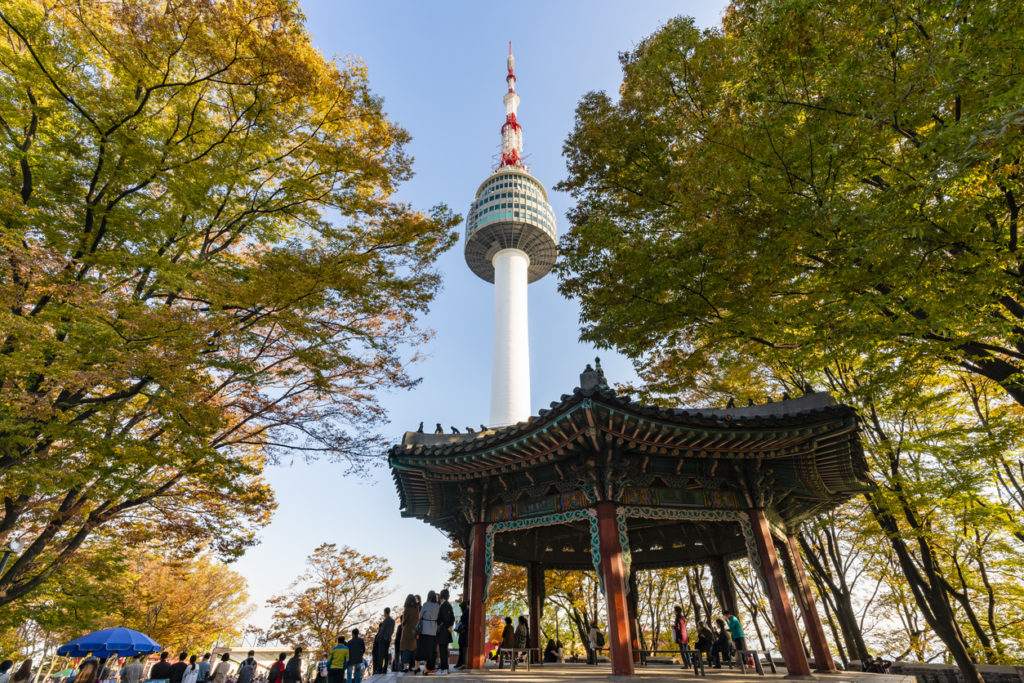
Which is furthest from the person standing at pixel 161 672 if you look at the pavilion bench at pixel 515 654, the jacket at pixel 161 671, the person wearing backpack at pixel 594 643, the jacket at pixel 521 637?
the person wearing backpack at pixel 594 643

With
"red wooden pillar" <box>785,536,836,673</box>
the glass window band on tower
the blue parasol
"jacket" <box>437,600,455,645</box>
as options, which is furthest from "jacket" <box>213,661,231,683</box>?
the glass window band on tower

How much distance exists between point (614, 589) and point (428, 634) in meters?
4.16

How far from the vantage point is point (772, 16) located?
7559 millimetres

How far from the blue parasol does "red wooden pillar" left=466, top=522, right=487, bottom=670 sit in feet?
40.0

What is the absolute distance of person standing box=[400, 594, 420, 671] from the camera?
10.4 m

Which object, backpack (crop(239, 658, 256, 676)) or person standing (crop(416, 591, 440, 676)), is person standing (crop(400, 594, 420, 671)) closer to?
person standing (crop(416, 591, 440, 676))

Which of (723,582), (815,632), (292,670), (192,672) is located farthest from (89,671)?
(723,582)

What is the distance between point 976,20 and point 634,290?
586 cm

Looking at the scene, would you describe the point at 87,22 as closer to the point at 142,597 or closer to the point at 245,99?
the point at 245,99

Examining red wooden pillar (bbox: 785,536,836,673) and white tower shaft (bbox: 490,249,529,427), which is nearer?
red wooden pillar (bbox: 785,536,836,673)

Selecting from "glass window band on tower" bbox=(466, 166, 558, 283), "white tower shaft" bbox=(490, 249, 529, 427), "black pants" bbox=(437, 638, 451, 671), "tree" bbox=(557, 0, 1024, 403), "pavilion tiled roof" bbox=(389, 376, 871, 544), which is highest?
"glass window band on tower" bbox=(466, 166, 558, 283)

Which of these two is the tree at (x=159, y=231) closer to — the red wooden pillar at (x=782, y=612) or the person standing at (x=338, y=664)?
the person standing at (x=338, y=664)

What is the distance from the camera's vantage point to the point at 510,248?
159 ft

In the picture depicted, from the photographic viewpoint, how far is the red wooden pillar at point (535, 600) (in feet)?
46.8
